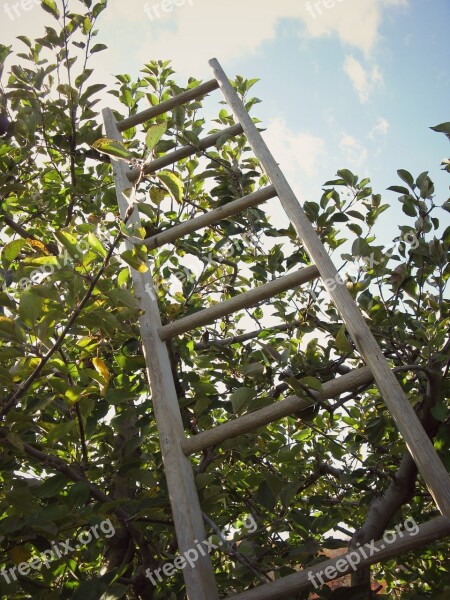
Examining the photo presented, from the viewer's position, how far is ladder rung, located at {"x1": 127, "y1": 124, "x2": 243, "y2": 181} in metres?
2.10

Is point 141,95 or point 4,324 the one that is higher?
point 141,95

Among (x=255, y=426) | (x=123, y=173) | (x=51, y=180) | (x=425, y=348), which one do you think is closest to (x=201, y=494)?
(x=255, y=426)

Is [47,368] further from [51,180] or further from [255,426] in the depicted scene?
[51,180]

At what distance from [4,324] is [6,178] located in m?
1.27

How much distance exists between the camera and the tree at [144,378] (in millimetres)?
1229

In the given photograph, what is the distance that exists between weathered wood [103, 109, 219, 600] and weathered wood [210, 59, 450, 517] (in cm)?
54

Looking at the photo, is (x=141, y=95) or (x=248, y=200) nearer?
(x=248, y=200)

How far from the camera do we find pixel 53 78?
8.63ft

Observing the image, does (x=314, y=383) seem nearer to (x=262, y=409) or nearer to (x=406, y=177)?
(x=262, y=409)

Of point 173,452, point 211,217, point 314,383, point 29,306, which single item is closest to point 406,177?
point 211,217

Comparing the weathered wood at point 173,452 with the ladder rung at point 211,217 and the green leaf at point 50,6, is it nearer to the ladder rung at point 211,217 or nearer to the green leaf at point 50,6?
the ladder rung at point 211,217

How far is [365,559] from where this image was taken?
41.2 inches

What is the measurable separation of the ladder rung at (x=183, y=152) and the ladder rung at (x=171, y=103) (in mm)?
262

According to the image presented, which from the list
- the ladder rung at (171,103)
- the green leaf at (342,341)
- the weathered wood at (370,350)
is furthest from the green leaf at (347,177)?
the green leaf at (342,341)
